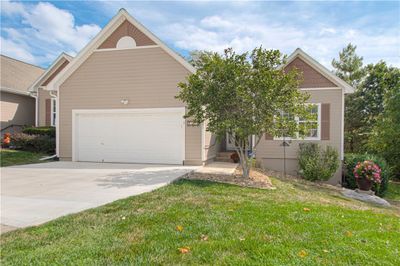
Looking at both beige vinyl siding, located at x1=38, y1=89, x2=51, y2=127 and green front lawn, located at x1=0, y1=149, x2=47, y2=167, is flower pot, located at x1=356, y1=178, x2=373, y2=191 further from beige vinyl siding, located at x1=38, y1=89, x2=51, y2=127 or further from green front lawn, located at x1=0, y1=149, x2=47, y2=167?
beige vinyl siding, located at x1=38, y1=89, x2=51, y2=127

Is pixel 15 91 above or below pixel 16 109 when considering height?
above

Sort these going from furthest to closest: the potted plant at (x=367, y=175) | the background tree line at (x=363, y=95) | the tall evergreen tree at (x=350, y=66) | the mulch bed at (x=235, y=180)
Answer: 1. the tall evergreen tree at (x=350, y=66)
2. the background tree line at (x=363, y=95)
3. the potted plant at (x=367, y=175)
4. the mulch bed at (x=235, y=180)

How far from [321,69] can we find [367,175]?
503 centimetres

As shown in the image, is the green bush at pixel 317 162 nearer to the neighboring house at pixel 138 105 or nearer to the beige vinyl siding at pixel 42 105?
the neighboring house at pixel 138 105

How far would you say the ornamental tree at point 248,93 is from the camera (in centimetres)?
742

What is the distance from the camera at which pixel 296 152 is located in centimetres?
1207

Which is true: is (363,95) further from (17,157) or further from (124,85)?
(17,157)

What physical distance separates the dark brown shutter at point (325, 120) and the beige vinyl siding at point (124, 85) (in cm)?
588

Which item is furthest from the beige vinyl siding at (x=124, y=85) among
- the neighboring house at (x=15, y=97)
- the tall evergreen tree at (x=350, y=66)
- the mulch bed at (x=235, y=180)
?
the tall evergreen tree at (x=350, y=66)

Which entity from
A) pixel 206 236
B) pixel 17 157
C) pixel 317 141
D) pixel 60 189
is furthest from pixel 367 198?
pixel 17 157

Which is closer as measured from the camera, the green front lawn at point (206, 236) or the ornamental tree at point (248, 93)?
the green front lawn at point (206, 236)

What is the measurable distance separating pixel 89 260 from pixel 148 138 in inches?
339

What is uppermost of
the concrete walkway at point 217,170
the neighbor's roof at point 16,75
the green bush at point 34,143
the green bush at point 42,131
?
the neighbor's roof at point 16,75

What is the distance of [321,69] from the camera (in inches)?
456
